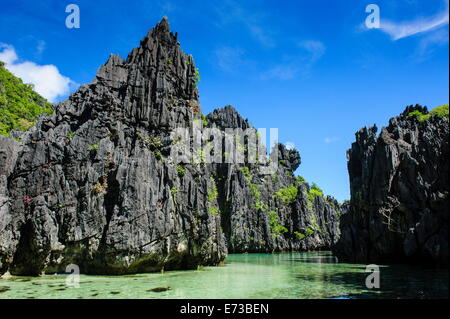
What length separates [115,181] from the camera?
25344 mm

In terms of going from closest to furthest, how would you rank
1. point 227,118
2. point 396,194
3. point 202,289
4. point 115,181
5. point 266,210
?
point 202,289
point 115,181
point 396,194
point 266,210
point 227,118

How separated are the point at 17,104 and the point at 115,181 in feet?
140

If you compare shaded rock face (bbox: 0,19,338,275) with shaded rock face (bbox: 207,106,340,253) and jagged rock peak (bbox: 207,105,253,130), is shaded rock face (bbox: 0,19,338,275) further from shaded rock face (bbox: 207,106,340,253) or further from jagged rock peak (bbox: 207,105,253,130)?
jagged rock peak (bbox: 207,105,253,130)

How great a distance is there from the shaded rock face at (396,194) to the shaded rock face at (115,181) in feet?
62.6

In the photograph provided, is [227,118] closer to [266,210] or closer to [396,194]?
[266,210]

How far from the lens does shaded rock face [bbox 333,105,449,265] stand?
2798 centimetres

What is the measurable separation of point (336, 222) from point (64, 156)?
86.3m

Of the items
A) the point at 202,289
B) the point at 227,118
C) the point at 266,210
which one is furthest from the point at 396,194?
the point at 227,118

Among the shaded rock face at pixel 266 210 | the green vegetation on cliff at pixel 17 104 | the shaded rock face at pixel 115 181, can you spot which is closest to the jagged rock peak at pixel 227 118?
the shaded rock face at pixel 266 210

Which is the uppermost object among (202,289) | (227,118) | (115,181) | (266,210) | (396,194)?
(227,118)

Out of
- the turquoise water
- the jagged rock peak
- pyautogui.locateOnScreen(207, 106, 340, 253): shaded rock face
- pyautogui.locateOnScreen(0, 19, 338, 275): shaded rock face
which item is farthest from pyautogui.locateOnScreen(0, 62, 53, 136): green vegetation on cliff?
the jagged rock peak

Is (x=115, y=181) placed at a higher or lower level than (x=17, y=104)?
lower

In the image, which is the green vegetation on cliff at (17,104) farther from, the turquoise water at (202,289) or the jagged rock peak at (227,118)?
the jagged rock peak at (227,118)
